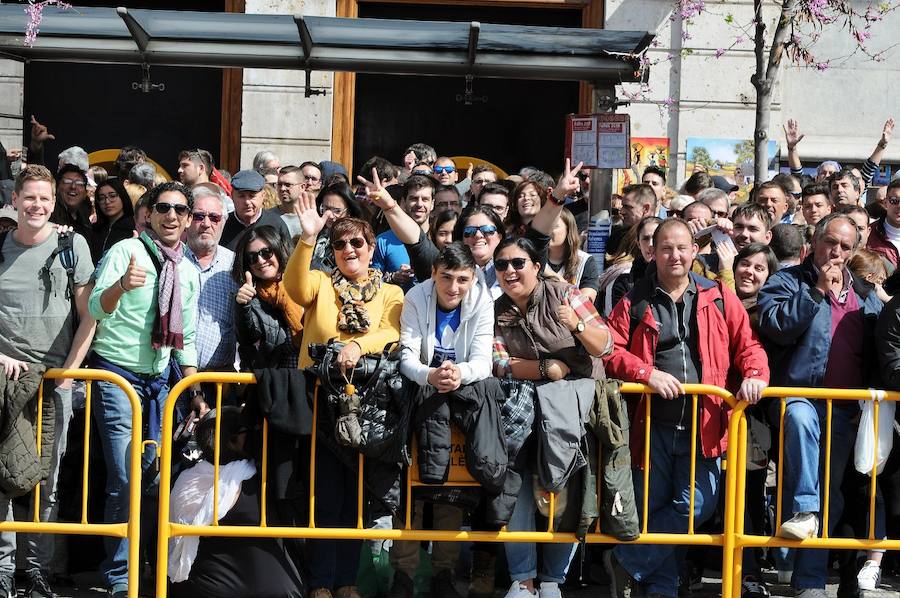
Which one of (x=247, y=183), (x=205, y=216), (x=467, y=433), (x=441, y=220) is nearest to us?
(x=467, y=433)

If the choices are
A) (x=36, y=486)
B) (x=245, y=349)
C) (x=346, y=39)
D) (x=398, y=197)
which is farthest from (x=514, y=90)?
(x=36, y=486)

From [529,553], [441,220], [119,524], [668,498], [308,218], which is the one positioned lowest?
[529,553]

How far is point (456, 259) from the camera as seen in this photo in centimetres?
677

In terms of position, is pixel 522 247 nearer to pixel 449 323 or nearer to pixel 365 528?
pixel 449 323

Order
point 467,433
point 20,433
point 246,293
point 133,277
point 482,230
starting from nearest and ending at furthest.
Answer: point 467,433
point 20,433
point 133,277
point 246,293
point 482,230

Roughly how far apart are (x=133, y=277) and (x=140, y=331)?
0.54 meters

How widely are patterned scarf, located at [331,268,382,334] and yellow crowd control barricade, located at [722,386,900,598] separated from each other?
207 centimetres

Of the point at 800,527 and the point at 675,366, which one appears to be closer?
the point at 800,527

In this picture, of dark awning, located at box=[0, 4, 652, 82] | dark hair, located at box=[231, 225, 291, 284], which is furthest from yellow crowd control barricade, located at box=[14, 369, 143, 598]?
dark awning, located at box=[0, 4, 652, 82]

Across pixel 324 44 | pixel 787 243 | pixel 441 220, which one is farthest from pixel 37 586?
pixel 324 44

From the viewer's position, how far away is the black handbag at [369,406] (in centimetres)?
655

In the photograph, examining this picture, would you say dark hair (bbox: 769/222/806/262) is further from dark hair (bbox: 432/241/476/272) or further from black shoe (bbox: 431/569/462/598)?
black shoe (bbox: 431/569/462/598)

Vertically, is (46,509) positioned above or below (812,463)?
below

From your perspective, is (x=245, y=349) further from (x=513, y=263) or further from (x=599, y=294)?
(x=599, y=294)
